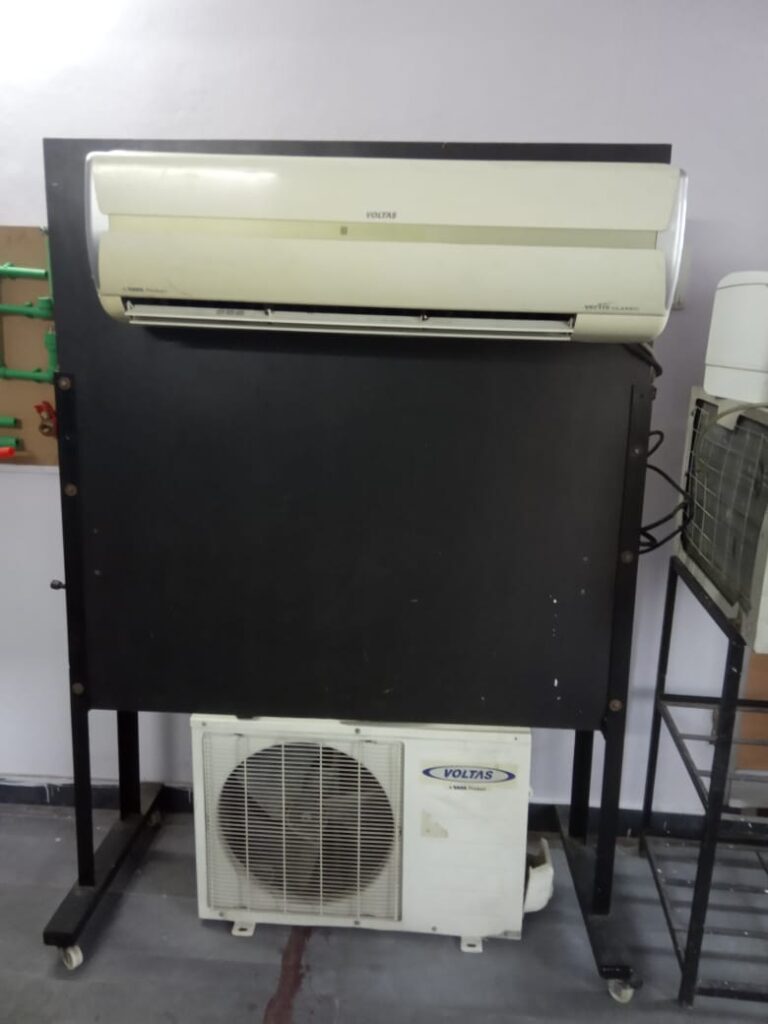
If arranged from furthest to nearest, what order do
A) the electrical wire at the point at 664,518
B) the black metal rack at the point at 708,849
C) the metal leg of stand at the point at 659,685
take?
the metal leg of stand at the point at 659,685 → the electrical wire at the point at 664,518 → the black metal rack at the point at 708,849

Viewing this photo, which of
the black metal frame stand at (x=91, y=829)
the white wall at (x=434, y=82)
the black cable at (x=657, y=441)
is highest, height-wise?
the white wall at (x=434, y=82)

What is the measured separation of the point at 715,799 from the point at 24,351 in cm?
184

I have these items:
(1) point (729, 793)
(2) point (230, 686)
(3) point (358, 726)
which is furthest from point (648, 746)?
(2) point (230, 686)

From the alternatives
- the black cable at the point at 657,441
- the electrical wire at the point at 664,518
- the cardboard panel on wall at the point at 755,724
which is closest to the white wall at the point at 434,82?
the black cable at the point at 657,441

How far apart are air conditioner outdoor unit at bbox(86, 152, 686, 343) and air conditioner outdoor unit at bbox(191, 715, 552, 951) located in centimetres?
86

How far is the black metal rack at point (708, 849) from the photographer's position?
1396 millimetres

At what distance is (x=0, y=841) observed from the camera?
6.64 feet

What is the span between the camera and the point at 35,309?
72.3 inches

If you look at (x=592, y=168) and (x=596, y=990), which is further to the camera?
(x=596, y=990)

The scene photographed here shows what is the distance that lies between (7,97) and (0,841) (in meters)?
1.88

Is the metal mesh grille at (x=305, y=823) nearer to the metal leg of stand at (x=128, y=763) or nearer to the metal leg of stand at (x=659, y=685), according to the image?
the metal leg of stand at (x=128, y=763)

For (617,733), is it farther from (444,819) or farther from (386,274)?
(386,274)

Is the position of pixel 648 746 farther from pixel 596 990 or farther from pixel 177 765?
pixel 177 765

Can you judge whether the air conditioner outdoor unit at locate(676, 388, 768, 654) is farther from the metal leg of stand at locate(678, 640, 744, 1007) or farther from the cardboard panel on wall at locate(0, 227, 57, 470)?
the cardboard panel on wall at locate(0, 227, 57, 470)
